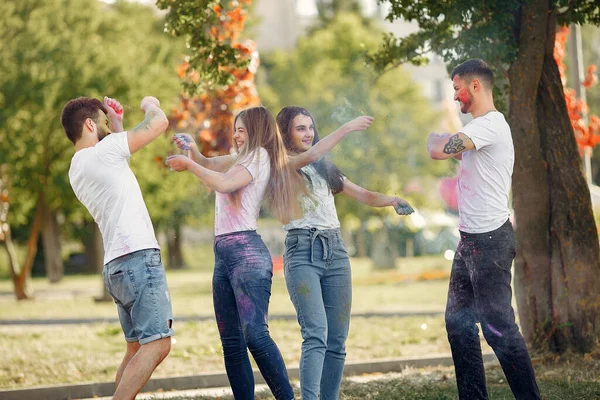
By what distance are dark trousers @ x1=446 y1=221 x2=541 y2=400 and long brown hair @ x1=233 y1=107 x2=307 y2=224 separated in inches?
42.1

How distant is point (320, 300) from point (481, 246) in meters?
1.02

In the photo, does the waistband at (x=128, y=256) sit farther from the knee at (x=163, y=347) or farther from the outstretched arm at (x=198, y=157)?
the outstretched arm at (x=198, y=157)

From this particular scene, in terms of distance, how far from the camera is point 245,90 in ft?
42.9

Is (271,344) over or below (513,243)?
below

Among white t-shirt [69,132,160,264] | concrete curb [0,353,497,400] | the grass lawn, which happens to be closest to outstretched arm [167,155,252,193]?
white t-shirt [69,132,160,264]

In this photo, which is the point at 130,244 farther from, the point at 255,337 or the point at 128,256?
the point at 255,337

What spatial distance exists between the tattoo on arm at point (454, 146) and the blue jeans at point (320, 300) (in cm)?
93

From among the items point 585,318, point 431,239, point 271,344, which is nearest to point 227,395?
point 271,344

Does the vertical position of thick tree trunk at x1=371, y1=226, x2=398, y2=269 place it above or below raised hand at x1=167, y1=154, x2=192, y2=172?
below

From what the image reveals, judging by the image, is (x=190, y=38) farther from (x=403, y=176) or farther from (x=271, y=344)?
(x=403, y=176)

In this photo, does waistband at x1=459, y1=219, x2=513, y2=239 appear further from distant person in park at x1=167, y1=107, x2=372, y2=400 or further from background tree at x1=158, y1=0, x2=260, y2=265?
background tree at x1=158, y1=0, x2=260, y2=265

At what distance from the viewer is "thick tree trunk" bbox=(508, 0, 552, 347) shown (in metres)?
8.16

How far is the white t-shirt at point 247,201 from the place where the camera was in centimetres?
570

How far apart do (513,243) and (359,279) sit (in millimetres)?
20469
